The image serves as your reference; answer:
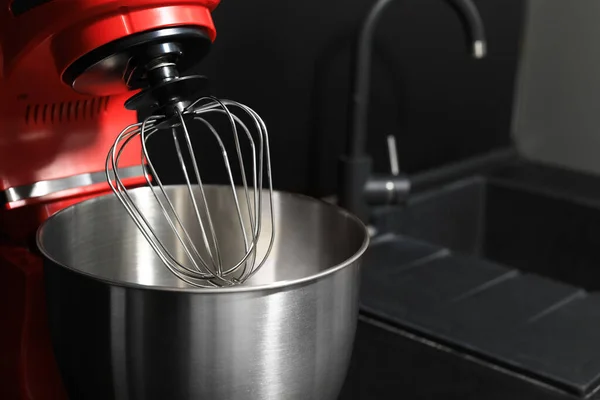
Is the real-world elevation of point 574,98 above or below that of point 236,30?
below

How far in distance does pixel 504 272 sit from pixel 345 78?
33 cm

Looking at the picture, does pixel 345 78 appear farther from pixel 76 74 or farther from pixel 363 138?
pixel 76 74

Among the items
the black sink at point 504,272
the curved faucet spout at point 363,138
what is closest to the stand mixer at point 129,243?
the black sink at point 504,272

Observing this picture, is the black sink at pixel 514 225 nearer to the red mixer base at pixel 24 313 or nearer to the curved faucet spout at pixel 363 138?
the curved faucet spout at pixel 363 138

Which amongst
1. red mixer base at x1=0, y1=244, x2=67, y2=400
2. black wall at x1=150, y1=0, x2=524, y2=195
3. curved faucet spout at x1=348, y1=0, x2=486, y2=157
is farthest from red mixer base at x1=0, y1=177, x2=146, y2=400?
curved faucet spout at x1=348, y1=0, x2=486, y2=157

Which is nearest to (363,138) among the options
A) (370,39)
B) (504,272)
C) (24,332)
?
(370,39)

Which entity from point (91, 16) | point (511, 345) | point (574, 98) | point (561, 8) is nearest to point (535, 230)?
point (574, 98)

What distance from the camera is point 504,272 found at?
978mm

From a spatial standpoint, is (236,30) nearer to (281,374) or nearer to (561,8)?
(281,374)

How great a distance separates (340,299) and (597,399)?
0.33 m

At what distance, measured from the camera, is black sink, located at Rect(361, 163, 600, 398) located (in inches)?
31.0

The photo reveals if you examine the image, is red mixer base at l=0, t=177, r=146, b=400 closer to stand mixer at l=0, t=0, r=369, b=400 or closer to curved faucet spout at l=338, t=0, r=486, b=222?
stand mixer at l=0, t=0, r=369, b=400

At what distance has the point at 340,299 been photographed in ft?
1.70

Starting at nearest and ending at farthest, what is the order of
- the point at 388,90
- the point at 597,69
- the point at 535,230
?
the point at 388,90 < the point at 535,230 < the point at 597,69
